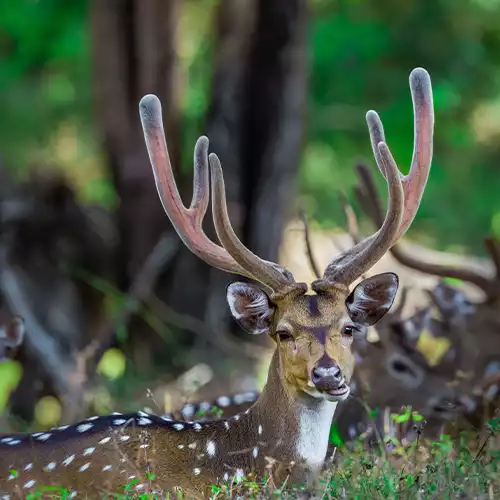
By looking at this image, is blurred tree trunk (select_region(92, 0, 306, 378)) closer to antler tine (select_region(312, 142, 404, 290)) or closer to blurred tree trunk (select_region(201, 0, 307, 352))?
blurred tree trunk (select_region(201, 0, 307, 352))

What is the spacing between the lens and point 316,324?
195 inches

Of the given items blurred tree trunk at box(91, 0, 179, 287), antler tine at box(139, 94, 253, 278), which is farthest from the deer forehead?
blurred tree trunk at box(91, 0, 179, 287)

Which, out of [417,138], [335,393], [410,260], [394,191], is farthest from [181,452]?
[410,260]

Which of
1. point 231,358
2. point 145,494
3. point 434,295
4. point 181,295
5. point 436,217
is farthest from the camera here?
point 436,217

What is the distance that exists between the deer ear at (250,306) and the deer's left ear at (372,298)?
33cm

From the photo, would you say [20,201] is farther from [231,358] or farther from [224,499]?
[224,499]

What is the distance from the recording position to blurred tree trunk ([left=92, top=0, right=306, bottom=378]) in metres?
11.3

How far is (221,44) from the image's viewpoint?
11.6 m

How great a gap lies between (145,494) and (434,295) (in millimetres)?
3299

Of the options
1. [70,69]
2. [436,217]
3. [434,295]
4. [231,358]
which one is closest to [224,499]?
[434,295]

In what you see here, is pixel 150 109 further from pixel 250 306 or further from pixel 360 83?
pixel 360 83

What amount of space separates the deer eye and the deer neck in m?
0.14

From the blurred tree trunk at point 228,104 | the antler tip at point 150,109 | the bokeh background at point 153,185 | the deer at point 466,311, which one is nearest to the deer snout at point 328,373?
the antler tip at point 150,109

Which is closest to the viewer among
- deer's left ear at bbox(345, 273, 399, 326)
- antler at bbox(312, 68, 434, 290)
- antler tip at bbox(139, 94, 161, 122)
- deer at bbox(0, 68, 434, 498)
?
deer at bbox(0, 68, 434, 498)
